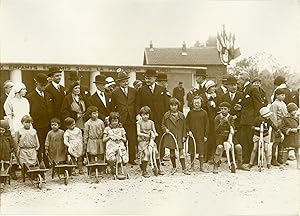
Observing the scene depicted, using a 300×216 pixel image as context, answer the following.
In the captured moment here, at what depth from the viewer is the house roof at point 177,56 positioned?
11.9 feet

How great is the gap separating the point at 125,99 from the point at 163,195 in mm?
811

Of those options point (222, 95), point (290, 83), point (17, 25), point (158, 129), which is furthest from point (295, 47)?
point (17, 25)

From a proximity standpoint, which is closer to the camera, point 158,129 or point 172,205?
point 172,205

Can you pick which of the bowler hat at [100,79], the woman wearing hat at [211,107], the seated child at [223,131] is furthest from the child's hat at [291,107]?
the bowler hat at [100,79]

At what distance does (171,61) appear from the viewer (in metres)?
3.66

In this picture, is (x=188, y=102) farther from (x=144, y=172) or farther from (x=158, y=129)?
(x=144, y=172)

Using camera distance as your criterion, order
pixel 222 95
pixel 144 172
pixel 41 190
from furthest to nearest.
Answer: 1. pixel 222 95
2. pixel 144 172
3. pixel 41 190

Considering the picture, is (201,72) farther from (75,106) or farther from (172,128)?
(75,106)

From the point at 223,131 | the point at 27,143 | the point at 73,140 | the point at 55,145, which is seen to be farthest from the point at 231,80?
the point at 27,143

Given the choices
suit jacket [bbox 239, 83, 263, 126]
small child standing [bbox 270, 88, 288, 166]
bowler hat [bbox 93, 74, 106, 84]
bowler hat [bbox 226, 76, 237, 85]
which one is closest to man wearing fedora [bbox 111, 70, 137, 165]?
bowler hat [bbox 93, 74, 106, 84]

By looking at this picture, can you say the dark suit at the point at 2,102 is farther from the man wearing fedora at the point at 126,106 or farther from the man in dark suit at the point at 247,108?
the man in dark suit at the point at 247,108

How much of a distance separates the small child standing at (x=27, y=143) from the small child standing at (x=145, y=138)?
77 cm

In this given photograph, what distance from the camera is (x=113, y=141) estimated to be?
3613mm

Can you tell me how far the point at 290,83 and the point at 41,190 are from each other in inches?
81.2
